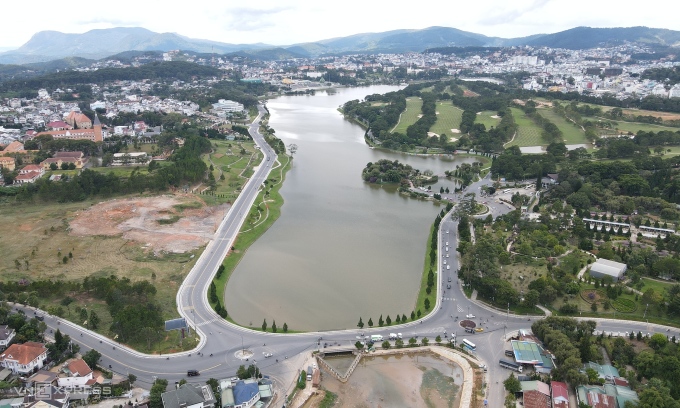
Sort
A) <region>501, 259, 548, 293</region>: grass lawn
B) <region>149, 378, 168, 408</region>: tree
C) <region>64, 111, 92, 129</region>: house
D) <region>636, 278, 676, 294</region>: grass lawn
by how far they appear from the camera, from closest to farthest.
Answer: <region>149, 378, 168, 408</region>: tree < <region>636, 278, 676, 294</region>: grass lawn < <region>501, 259, 548, 293</region>: grass lawn < <region>64, 111, 92, 129</region>: house

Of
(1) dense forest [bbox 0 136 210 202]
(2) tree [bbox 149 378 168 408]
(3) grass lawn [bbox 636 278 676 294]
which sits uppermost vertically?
(1) dense forest [bbox 0 136 210 202]

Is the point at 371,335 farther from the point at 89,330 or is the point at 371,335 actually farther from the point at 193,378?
the point at 89,330

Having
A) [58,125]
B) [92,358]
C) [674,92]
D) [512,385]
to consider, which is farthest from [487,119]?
[92,358]

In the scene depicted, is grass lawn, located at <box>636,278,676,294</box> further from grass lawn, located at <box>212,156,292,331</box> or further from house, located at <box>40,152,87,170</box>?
house, located at <box>40,152,87,170</box>

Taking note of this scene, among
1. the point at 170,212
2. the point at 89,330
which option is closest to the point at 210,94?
the point at 170,212

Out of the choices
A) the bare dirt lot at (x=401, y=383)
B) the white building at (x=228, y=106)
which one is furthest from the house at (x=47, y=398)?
the white building at (x=228, y=106)

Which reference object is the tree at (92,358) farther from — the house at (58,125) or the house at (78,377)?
the house at (58,125)

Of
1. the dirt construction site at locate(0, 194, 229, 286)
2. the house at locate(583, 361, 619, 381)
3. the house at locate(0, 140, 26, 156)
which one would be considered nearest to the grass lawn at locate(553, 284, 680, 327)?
the house at locate(583, 361, 619, 381)
